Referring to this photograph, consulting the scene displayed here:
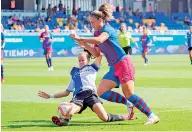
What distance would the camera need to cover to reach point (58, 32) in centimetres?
4766

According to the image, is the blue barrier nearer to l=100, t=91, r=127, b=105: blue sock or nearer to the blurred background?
the blurred background

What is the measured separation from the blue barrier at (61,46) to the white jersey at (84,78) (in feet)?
106

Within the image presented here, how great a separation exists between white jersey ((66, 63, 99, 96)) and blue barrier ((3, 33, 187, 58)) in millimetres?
32224

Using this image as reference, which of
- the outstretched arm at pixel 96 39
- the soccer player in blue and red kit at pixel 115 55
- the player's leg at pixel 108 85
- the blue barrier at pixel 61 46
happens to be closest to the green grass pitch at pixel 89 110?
the soccer player in blue and red kit at pixel 115 55

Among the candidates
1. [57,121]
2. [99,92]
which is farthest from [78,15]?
[57,121]

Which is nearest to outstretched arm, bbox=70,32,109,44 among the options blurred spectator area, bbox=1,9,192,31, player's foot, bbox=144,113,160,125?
player's foot, bbox=144,113,160,125

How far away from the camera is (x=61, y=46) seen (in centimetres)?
4778

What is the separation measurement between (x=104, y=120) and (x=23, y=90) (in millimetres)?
7695

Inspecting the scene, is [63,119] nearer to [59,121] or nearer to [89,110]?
[59,121]

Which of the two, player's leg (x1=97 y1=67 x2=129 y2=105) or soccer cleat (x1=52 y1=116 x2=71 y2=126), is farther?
player's leg (x1=97 y1=67 x2=129 y2=105)

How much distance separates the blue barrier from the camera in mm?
45094

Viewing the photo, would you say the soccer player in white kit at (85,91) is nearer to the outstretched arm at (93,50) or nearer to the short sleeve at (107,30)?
the outstretched arm at (93,50)

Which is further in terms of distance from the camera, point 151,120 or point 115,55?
point 115,55

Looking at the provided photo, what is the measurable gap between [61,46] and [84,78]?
3594 centimetres
